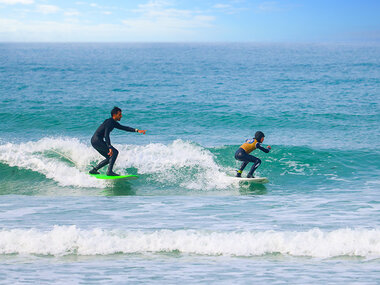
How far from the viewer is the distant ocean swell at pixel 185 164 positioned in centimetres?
1250

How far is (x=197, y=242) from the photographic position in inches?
305

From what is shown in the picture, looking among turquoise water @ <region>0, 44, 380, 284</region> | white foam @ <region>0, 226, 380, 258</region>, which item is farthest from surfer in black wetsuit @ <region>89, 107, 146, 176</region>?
white foam @ <region>0, 226, 380, 258</region>

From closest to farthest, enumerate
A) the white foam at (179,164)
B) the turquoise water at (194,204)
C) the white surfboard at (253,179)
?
the turquoise water at (194,204)
the white surfboard at (253,179)
the white foam at (179,164)

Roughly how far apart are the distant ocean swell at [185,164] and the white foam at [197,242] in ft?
12.9

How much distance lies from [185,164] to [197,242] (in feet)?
18.9

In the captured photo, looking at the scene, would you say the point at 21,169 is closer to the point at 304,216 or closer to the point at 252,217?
the point at 252,217

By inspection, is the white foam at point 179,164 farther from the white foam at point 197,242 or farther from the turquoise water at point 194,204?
the white foam at point 197,242

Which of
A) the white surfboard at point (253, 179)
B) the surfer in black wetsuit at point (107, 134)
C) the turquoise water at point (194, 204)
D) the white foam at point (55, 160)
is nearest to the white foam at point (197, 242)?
the turquoise water at point (194, 204)

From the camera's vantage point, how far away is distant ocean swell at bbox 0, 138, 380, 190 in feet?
41.0

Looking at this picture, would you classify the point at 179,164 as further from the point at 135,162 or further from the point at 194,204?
the point at 194,204

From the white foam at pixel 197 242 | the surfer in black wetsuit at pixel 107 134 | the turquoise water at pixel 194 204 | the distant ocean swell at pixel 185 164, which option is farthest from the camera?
the distant ocean swell at pixel 185 164

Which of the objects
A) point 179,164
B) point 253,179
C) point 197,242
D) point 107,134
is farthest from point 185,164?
point 197,242

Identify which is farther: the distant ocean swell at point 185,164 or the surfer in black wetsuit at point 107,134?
the distant ocean swell at point 185,164

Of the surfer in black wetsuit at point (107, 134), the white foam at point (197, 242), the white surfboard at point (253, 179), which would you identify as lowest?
the white foam at point (197, 242)
